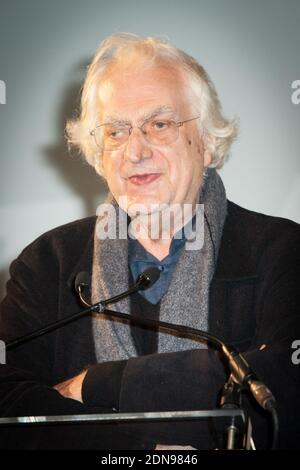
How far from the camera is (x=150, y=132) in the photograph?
2.04 m

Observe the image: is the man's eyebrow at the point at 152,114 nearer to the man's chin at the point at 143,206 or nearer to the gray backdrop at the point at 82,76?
the man's chin at the point at 143,206

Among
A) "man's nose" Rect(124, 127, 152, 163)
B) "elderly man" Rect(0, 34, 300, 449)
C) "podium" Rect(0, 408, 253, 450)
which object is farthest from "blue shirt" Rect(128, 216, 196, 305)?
"podium" Rect(0, 408, 253, 450)

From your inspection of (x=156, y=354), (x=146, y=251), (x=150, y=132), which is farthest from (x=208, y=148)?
(x=156, y=354)

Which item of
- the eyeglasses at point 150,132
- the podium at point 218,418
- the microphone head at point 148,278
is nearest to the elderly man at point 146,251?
the eyeglasses at point 150,132

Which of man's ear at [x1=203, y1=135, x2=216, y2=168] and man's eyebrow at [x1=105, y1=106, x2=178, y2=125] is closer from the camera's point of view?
man's eyebrow at [x1=105, y1=106, x2=178, y2=125]

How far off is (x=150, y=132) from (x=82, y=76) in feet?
1.98

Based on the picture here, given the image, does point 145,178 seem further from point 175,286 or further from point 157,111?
point 175,286

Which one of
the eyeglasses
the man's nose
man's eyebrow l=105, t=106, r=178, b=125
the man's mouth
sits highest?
man's eyebrow l=105, t=106, r=178, b=125

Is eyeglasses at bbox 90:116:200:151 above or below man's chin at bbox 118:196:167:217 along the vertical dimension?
above

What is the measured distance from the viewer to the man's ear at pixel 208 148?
2.16 meters

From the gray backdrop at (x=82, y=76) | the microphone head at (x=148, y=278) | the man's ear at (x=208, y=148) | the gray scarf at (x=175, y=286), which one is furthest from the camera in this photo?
the gray backdrop at (x=82, y=76)

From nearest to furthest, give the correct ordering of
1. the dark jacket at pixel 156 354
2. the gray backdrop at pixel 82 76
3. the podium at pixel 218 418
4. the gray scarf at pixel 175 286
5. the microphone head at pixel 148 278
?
the podium at pixel 218 418, the dark jacket at pixel 156 354, the microphone head at pixel 148 278, the gray scarf at pixel 175 286, the gray backdrop at pixel 82 76

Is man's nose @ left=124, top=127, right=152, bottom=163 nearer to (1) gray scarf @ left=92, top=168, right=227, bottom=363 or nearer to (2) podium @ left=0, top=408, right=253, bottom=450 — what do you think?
(1) gray scarf @ left=92, top=168, right=227, bottom=363

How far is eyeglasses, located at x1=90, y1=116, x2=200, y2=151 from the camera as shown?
2041mm
